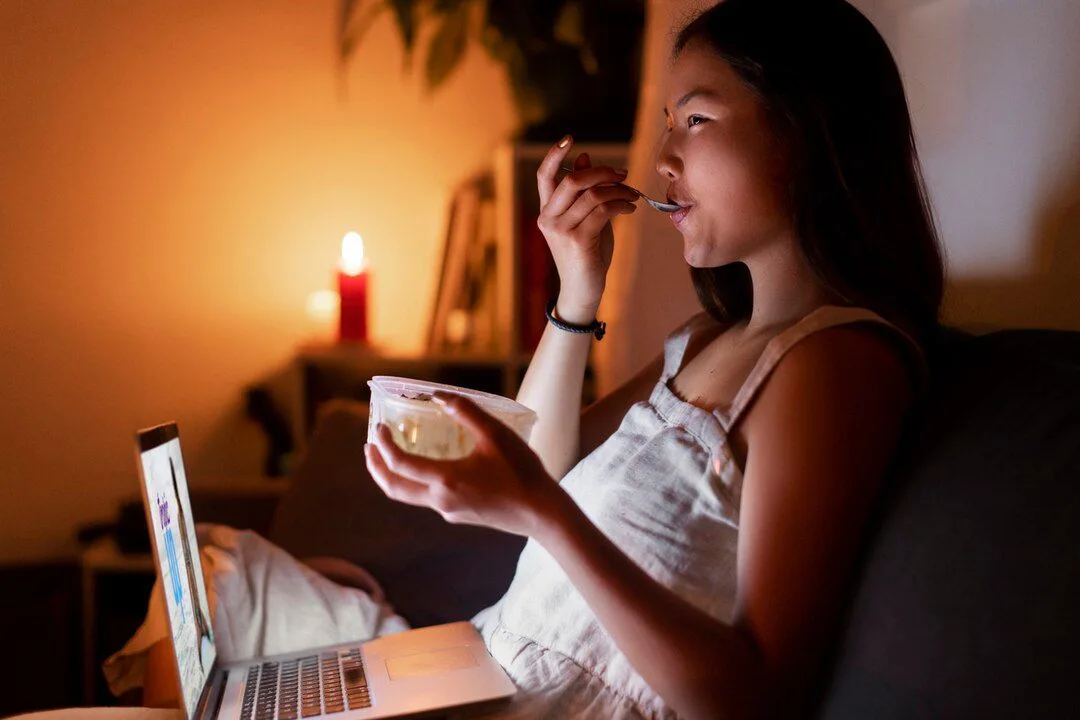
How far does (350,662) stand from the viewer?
0.98m

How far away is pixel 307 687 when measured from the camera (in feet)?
3.00

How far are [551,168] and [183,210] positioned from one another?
58.7 inches

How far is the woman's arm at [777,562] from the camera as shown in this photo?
26.6 inches

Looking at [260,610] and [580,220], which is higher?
[580,220]

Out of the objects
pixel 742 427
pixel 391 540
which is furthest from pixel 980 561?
pixel 391 540

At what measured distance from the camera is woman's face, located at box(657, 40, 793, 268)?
87 centimetres

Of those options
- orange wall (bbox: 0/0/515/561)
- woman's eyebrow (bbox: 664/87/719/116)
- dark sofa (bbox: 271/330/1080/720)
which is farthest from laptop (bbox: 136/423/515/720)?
orange wall (bbox: 0/0/515/561)

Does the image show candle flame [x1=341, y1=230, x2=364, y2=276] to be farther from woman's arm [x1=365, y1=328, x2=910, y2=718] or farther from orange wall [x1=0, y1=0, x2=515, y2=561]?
woman's arm [x1=365, y1=328, x2=910, y2=718]

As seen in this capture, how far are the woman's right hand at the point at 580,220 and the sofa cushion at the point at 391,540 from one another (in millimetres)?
434

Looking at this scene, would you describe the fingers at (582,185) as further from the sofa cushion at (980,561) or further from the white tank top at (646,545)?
the sofa cushion at (980,561)

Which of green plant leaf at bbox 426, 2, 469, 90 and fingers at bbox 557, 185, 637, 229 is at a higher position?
green plant leaf at bbox 426, 2, 469, 90

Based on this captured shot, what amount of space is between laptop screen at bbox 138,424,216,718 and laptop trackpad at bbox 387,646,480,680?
18cm

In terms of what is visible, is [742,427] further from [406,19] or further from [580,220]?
[406,19]

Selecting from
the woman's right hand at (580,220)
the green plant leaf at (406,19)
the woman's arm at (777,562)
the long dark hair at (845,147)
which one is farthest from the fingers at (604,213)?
the green plant leaf at (406,19)
